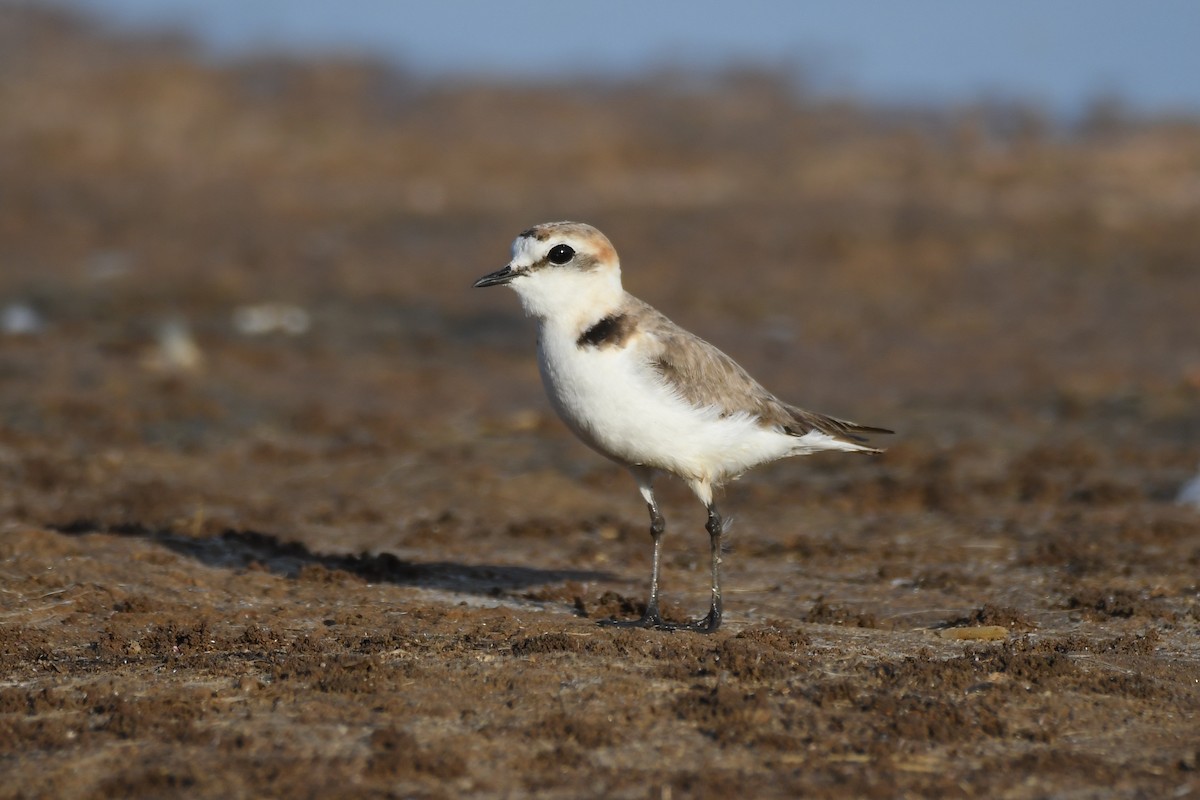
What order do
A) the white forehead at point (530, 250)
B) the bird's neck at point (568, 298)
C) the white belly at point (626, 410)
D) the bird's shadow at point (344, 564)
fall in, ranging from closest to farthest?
the white belly at point (626, 410) → the bird's neck at point (568, 298) → the white forehead at point (530, 250) → the bird's shadow at point (344, 564)

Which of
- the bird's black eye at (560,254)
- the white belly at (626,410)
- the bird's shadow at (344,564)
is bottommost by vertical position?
the bird's shadow at (344,564)

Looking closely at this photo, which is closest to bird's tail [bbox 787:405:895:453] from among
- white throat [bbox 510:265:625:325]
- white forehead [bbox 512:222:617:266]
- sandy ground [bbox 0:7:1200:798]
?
sandy ground [bbox 0:7:1200:798]

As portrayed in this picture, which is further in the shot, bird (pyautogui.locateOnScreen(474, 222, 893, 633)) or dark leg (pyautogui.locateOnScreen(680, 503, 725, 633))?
dark leg (pyautogui.locateOnScreen(680, 503, 725, 633))

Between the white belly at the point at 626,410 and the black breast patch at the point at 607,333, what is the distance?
0.03 metres

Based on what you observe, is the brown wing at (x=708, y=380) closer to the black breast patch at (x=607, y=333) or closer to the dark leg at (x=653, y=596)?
the black breast patch at (x=607, y=333)

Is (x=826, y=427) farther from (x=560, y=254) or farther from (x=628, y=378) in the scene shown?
(x=560, y=254)

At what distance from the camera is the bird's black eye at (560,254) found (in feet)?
22.0

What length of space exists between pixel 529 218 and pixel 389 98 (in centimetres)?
1140

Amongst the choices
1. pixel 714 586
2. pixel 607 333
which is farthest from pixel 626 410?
pixel 714 586

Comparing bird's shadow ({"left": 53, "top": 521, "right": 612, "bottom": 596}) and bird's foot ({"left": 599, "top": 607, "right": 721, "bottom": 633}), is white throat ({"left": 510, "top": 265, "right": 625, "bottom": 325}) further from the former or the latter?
bird's shadow ({"left": 53, "top": 521, "right": 612, "bottom": 596})

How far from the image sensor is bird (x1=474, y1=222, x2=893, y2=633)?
652cm

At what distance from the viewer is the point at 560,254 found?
6707mm

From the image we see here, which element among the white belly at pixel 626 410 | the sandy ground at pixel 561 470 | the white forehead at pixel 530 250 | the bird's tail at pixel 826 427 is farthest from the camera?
the bird's tail at pixel 826 427

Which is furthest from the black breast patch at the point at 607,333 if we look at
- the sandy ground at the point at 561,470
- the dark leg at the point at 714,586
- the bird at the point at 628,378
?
the sandy ground at the point at 561,470
